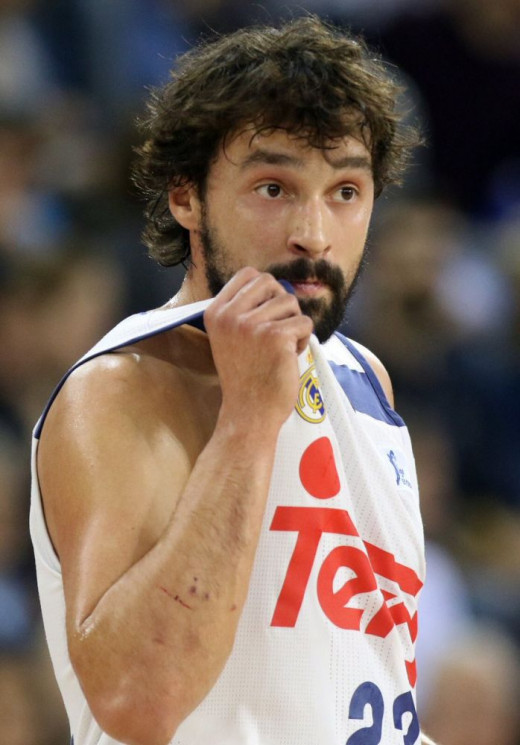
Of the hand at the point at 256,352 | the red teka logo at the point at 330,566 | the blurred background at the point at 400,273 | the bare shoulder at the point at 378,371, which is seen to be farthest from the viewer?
the blurred background at the point at 400,273

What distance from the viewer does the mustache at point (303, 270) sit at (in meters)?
2.64

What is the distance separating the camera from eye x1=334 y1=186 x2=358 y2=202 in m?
2.76

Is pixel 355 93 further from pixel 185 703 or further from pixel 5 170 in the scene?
pixel 5 170

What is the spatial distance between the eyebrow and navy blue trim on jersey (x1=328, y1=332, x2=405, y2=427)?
19.8 inches

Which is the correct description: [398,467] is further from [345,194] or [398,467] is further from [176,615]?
[176,615]

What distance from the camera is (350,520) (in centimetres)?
268

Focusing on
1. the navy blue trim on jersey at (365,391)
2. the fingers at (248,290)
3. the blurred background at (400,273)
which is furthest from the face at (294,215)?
the blurred background at (400,273)

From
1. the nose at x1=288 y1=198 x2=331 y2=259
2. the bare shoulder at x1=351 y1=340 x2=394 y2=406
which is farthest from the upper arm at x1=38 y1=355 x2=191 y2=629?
the bare shoulder at x1=351 y1=340 x2=394 y2=406

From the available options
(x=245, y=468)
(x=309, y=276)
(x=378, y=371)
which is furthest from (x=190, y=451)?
(x=378, y=371)

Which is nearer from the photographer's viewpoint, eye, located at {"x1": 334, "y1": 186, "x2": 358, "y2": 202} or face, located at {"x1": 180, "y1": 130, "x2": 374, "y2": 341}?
face, located at {"x1": 180, "y1": 130, "x2": 374, "y2": 341}

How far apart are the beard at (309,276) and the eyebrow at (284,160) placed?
190 mm

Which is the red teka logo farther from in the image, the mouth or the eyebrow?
the eyebrow

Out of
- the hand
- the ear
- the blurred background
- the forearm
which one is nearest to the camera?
the forearm

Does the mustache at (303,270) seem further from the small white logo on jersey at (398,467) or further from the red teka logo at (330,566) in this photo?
the small white logo on jersey at (398,467)
